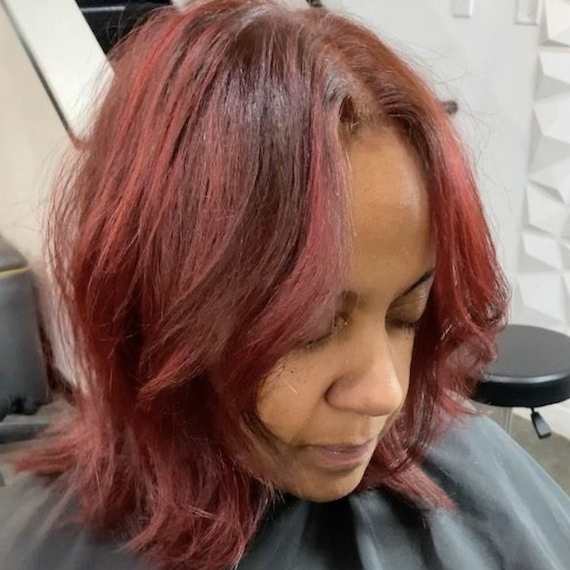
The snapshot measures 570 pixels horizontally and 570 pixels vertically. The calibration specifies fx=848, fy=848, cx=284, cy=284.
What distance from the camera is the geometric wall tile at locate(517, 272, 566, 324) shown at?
2.40m

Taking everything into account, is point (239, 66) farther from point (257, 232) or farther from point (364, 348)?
point (364, 348)

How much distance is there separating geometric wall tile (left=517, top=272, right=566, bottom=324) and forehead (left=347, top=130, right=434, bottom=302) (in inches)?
73.8

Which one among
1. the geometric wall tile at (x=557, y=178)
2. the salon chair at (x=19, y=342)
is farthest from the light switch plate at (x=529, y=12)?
the salon chair at (x=19, y=342)

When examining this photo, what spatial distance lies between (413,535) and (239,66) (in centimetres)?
53

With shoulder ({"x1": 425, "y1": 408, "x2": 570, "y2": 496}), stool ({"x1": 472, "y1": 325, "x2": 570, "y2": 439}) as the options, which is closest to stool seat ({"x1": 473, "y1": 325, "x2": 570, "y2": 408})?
stool ({"x1": 472, "y1": 325, "x2": 570, "y2": 439})

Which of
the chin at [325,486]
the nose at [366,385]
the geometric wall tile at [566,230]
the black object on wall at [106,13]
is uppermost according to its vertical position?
the nose at [366,385]

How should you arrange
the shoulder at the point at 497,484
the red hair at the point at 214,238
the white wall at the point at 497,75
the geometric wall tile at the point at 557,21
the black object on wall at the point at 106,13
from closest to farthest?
1. the red hair at the point at 214,238
2. the shoulder at the point at 497,484
3. the black object on wall at the point at 106,13
4. the geometric wall tile at the point at 557,21
5. the white wall at the point at 497,75

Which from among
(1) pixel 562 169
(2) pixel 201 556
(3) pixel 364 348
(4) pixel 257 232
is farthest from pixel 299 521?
(1) pixel 562 169

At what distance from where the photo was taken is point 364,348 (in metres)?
0.64

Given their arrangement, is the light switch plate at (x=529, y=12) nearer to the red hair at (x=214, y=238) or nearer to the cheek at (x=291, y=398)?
the red hair at (x=214, y=238)

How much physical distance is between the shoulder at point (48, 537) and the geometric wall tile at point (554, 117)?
5.78ft

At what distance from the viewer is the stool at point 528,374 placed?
4.74ft

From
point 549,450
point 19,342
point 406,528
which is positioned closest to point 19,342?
point 19,342

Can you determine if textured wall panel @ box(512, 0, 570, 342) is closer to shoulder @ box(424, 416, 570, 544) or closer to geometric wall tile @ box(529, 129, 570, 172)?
geometric wall tile @ box(529, 129, 570, 172)
